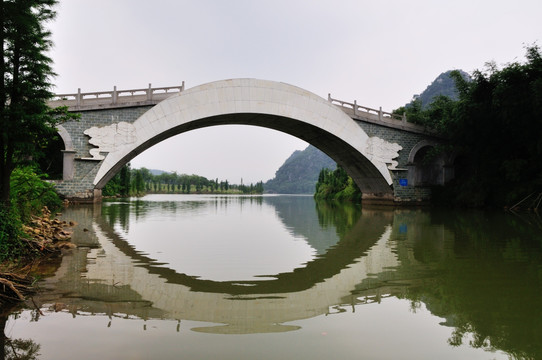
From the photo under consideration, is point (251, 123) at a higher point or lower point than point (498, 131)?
higher

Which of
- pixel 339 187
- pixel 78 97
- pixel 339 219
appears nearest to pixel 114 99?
pixel 78 97

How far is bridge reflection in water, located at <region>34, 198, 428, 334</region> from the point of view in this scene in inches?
139

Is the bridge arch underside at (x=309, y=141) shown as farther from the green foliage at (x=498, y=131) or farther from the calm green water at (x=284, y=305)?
the calm green water at (x=284, y=305)

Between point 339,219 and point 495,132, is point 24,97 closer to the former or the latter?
point 339,219

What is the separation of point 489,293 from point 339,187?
40069 millimetres

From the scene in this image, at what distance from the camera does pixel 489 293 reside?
418cm

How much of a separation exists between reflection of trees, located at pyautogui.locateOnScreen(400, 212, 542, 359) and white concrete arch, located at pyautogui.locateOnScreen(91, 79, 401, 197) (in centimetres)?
1533

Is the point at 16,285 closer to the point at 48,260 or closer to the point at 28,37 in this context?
the point at 48,260

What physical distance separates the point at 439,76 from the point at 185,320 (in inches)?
5746

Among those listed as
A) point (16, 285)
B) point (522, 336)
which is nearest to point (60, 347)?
point (16, 285)

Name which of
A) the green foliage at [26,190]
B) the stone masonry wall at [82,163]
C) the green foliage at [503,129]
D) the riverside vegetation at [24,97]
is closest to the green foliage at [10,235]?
the riverside vegetation at [24,97]

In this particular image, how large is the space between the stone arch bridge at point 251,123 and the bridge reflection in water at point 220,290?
46.3 ft

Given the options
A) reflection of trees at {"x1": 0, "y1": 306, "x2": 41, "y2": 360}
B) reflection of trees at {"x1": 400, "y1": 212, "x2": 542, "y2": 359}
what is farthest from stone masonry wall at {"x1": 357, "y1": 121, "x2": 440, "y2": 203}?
reflection of trees at {"x1": 0, "y1": 306, "x2": 41, "y2": 360}

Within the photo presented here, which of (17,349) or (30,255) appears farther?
(30,255)
